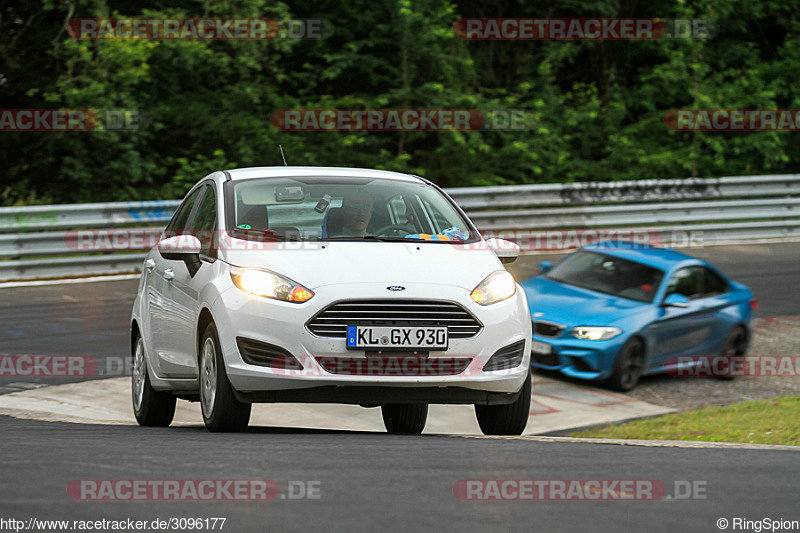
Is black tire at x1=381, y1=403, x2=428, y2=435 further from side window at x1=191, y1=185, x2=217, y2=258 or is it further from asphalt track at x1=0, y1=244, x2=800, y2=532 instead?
side window at x1=191, y1=185, x2=217, y2=258

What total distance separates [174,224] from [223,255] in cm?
176

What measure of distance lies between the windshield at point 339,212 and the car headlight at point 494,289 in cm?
53

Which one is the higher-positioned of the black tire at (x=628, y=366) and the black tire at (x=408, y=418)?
the black tire at (x=408, y=418)

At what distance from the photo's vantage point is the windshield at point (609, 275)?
13102 millimetres

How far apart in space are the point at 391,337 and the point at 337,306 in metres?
0.33

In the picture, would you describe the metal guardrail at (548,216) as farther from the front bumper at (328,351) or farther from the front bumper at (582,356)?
the front bumper at (328,351)

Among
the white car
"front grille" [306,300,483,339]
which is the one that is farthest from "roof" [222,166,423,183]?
"front grille" [306,300,483,339]

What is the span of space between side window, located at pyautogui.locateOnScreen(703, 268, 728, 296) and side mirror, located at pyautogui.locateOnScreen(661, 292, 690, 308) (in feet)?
1.99

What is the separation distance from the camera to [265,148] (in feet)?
70.1

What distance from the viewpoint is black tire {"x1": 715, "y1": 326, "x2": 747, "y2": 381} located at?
13.3 metres

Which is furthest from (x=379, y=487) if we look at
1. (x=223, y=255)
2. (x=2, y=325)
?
(x=2, y=325)

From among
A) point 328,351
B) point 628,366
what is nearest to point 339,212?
point 328,351

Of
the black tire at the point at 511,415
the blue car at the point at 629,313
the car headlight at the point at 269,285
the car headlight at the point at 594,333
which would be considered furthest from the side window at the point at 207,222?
the car headlight at the point at 594,333

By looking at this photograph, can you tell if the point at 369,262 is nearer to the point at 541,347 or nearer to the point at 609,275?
the point at 541,347
